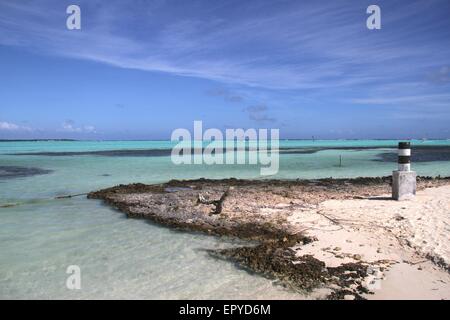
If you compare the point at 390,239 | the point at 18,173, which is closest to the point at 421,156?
the point at 390,239

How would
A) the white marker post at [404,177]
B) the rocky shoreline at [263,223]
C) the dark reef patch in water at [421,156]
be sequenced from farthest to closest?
the dark reef patch in water at [421,156]
the white marker post at [404,177]
the rocky shoreline at [263,223]

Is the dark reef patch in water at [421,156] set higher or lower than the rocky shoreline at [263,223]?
higher

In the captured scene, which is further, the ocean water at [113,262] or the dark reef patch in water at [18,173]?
the dark reef patch in water at [18,173]

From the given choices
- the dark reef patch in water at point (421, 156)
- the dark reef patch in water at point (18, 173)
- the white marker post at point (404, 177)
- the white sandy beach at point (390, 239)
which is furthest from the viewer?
the dark reef patch in water at point (421, 156)

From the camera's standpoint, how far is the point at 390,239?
5.88 m

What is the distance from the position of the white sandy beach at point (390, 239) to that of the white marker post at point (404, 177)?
0.27 meters

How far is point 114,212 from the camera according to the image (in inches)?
356

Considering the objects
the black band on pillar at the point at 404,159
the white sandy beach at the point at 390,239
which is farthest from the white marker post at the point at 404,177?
the white sandy beach at the point at 390,239

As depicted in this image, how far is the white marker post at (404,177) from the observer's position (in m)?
8.60

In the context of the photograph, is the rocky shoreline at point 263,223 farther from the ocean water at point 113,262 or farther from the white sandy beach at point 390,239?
the ocean water at point 113,262

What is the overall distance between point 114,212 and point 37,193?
550 cm

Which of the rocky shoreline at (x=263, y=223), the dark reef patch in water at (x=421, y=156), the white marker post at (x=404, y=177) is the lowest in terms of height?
the rocky shoreline at (x=263, y=223)

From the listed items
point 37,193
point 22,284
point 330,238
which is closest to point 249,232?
point 330,238
